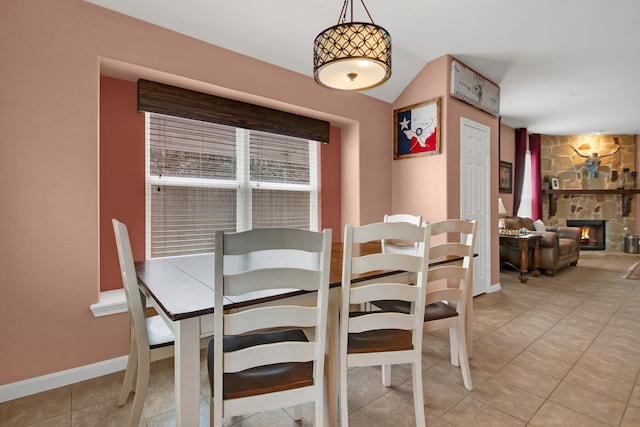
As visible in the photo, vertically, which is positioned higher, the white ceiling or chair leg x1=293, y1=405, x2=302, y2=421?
the white ceiling

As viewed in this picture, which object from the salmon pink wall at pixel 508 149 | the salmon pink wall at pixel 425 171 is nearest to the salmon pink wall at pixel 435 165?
the salmon pink wall at pixel 425 171

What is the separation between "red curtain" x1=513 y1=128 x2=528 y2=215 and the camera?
6.35 meters

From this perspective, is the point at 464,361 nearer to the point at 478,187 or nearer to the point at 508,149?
the point at 478,187

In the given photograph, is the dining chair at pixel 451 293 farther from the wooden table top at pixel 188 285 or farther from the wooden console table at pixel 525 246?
the wooden console table at pixel 525 246

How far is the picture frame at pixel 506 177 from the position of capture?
6016 mm

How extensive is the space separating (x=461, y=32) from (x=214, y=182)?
261 centimetres

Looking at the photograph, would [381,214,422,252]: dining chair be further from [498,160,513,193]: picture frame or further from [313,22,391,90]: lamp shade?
[498,160,513,193]: picture frame

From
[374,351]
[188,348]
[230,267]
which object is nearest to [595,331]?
[374,351]

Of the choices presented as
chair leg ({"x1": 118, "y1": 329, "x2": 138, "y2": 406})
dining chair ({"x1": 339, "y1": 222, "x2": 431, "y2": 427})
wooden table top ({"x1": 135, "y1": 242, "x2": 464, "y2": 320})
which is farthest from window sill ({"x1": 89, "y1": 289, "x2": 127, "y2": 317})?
dining chair ({"x1": 339, "y1": 222, "x2": 431, "y2": 427})

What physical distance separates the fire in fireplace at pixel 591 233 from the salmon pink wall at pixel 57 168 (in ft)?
28.2

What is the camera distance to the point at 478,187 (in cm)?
379

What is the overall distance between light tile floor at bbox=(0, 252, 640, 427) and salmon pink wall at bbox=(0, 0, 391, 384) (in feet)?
1.01

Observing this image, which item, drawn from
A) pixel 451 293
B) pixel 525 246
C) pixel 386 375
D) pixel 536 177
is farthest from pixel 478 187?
pixel 536 177

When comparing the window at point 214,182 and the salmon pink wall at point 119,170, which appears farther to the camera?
the window at point 214,182
